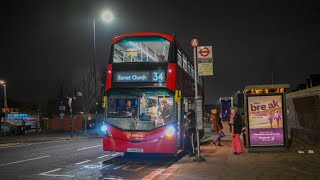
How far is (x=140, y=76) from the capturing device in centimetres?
1483

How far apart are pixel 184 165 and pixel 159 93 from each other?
3153mm

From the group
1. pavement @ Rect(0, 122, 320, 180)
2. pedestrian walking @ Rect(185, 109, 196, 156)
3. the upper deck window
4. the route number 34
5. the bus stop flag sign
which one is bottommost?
pavement @ Rect(0, 122, 320, 180)

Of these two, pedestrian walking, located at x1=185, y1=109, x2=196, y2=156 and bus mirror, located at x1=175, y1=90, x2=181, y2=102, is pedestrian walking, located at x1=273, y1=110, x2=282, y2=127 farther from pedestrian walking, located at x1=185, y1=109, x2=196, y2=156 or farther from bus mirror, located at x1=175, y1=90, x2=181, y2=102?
bus mirror, located at x1=175, y1=90, x2=181, y2=102

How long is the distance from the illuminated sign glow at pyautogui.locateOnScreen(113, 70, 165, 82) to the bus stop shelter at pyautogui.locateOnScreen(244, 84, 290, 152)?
11.8 feet

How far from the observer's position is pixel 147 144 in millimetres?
14500

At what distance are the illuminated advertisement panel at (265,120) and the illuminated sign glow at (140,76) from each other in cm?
374

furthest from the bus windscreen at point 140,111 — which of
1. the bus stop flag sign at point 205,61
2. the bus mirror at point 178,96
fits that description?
the bus stop flag sign at point 205,61

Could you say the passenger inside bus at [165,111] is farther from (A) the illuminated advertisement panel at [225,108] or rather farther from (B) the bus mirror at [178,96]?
(A) the illuminated advertisement panel at [225,108]

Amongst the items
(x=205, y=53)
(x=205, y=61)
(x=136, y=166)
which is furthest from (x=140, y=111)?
(x=205, y=53)

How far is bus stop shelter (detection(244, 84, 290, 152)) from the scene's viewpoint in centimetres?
1537

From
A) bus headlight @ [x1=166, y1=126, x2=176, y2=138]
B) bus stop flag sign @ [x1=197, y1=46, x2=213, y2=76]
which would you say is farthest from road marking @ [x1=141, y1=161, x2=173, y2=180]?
bus stop flag sign @ [x1=197, y1=46, x2=213, y2=76]

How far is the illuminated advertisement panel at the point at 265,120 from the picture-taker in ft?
50.5

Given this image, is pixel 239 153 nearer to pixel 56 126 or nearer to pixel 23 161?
pixel 23 161

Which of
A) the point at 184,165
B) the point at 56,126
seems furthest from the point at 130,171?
the point at 56,126
